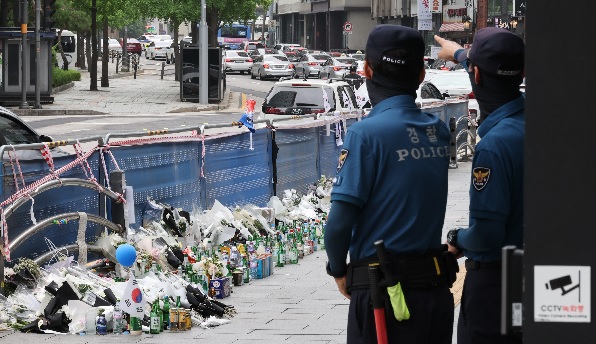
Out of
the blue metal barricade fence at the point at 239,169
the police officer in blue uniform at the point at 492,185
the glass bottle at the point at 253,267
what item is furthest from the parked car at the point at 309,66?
the police officer in blue uniform at the point at 492,185

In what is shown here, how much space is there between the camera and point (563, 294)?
2.73 m

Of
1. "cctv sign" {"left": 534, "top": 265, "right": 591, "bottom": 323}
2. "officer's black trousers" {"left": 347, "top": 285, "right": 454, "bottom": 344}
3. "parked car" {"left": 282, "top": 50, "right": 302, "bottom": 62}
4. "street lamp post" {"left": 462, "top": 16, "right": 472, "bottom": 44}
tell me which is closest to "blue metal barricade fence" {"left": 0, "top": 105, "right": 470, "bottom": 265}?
"officer's black trousers" {"left": 347, "top": 285, "right": 454, "bottom": 344}

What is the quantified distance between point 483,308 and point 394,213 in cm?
52

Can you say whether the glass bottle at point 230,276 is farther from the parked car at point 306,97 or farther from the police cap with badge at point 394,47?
the parked car at point 306,97

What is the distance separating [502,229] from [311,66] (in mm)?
65161

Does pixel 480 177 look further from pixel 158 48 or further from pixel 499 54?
pixel 158 48

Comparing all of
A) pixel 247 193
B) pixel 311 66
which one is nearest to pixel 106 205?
pixel 247 193

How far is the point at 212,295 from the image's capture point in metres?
9.71

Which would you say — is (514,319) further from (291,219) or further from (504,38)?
(291,219)

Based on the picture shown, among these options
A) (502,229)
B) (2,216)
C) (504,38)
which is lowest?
(2,216)

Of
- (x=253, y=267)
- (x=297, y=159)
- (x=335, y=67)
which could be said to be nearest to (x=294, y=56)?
(x=335, y=67)

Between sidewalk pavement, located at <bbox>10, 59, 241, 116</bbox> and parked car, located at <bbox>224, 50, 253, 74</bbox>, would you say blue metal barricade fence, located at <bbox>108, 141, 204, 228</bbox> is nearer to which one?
sidewalk pavement, located at <bbox>10, 59, 241, 116</bbox>

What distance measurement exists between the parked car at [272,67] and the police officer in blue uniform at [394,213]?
212 feet

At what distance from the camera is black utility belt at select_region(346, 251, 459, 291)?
436 cm
